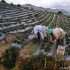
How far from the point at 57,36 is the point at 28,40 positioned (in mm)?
2268

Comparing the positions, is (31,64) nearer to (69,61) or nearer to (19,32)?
(69,61)

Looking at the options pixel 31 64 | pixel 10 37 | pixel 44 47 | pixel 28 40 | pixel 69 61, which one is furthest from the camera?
pixel 10 37

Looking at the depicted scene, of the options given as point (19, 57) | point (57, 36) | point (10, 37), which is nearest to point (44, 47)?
point (57, 36)

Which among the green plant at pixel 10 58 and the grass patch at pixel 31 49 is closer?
the green plant at pixel 10 58

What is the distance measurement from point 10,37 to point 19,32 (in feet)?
3.21

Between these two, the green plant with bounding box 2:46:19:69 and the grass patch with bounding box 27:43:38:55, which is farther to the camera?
the grass patch with bounding box 27:43:38:55

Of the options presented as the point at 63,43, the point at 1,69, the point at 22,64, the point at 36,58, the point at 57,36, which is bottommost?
the point at 1,69

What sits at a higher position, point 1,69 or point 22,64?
point 22,64

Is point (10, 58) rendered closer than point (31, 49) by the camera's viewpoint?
Yes

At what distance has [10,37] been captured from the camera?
23.4ft

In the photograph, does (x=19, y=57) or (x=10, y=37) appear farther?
(x=10, y=37)

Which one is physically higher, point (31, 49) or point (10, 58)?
point (31, 49)

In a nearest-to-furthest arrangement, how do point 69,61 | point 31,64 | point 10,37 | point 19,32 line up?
point 69,61 → point 31,64 → point 10,37 → point 19,32

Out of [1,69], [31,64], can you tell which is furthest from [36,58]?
[1,69]
